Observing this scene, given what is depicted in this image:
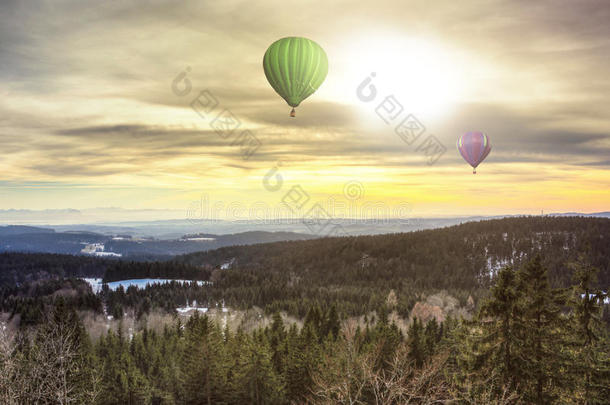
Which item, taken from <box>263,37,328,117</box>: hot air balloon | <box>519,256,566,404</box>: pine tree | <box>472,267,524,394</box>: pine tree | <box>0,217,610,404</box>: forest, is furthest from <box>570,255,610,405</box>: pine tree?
<box>263,37,328,117</box>: hot air balloon

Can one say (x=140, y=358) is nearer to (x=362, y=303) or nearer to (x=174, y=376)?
(x=174, y=376)

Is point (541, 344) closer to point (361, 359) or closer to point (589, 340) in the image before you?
point (589, 340)

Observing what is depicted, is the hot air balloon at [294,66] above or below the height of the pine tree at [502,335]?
above

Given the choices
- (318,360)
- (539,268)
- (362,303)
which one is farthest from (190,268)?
(539,268)

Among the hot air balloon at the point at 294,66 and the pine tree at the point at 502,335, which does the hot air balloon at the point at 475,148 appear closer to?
the hot air balloon at the point at 294,66

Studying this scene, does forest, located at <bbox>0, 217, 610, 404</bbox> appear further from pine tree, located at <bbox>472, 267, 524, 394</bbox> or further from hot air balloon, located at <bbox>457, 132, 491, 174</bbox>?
hot air balloon, located at <bbox>457, 132, 491, 174</bbox>

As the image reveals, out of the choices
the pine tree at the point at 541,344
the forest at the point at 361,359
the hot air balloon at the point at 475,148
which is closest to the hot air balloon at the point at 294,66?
the forest at the point at 361,359
